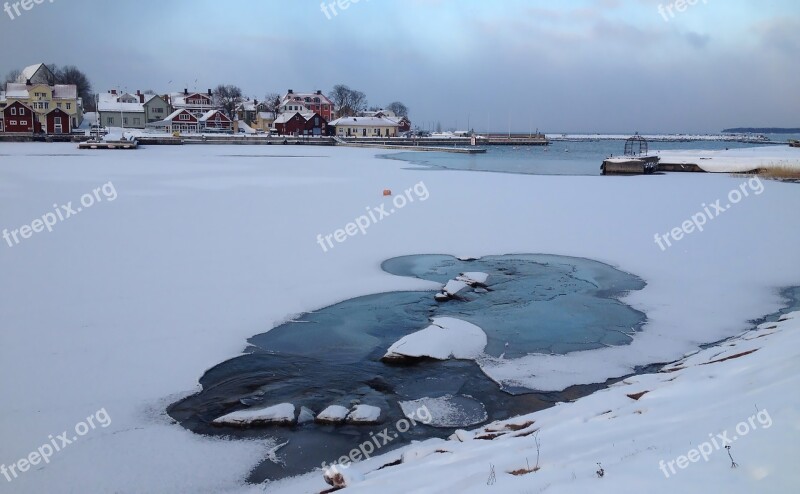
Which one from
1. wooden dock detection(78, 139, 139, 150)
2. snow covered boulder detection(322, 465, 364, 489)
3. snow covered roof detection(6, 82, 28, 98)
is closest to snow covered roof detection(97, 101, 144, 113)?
snow covered roof detection(6, 82, 28, 98)

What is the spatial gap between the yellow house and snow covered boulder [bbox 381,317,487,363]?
79453mm

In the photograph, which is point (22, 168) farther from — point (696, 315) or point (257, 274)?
point (696, 315)

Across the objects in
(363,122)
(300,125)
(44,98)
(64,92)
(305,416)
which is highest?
(64,92)

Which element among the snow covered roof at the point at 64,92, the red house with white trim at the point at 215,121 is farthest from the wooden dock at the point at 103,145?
the red house with white trim at the point at 215,121

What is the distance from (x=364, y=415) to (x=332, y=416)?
311 mm

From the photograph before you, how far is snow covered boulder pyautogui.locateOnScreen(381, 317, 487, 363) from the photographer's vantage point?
7.55 m

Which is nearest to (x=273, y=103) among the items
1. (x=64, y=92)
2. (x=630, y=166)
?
(x=64, y=92)

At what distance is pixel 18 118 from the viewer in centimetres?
6950

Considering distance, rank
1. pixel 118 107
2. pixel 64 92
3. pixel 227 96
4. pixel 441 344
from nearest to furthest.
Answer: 1. pixel 441 344
2. pixel 64 92
3. pixel 118 107
4. pixel 227 96

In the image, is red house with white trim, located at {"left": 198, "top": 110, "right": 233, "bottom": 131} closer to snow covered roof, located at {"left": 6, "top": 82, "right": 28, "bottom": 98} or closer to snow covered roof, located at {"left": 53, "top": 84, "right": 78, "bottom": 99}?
snow covered roof, located at {"left": 53, "top": 84, "right": 78, "bottom": 99}

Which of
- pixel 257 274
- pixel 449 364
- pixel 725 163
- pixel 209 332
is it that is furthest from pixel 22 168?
pixel 725 163

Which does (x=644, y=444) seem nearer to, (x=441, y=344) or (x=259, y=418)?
(x=259, y=418)

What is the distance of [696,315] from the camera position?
9.12 m

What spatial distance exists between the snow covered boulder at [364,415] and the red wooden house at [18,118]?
76.8 metres
